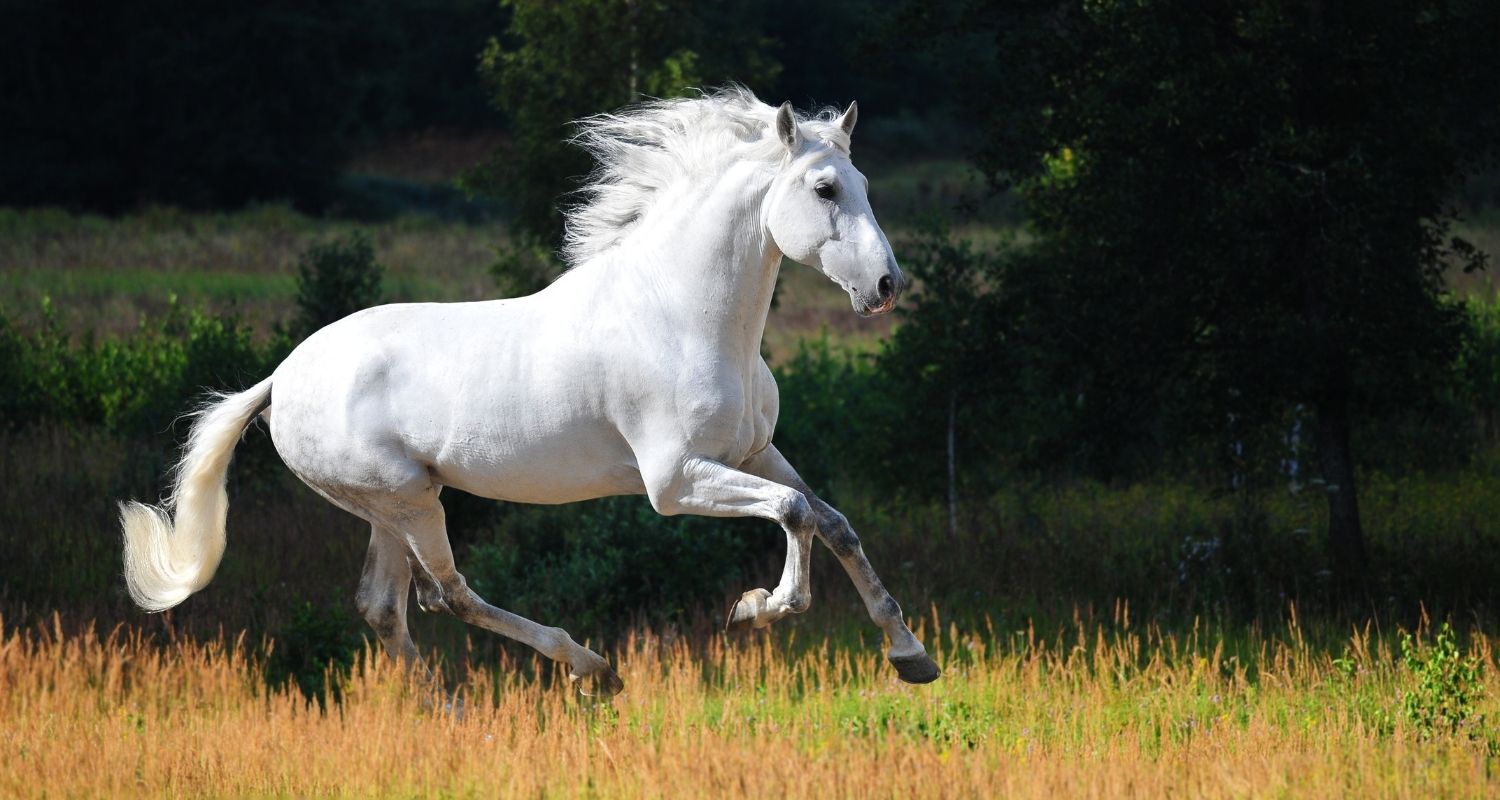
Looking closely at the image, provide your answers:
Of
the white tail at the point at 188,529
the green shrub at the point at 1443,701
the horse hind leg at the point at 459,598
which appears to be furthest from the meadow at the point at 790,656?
the white tail at the point at 188,529

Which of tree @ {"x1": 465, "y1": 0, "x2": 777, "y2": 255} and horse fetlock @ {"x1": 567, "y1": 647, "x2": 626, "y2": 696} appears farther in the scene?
tree @ {"x1": 465, "y1": 0, "x2": 777, "y2": 255}

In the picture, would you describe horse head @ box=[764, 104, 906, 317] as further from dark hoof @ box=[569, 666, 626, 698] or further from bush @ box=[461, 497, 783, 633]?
bush @ box=[461, 497, 783, 633]

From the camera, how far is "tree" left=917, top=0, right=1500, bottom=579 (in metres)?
10.5

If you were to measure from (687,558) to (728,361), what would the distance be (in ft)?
18.6

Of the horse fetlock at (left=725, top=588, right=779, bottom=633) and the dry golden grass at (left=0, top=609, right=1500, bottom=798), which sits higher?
the horse fetlock at (left=725, top=588, right=779, bottom=633)

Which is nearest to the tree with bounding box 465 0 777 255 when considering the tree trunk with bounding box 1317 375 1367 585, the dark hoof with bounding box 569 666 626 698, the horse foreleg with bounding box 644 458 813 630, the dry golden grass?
the tree trunk with bounding box 1317 375 1367 585

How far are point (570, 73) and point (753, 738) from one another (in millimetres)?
9885

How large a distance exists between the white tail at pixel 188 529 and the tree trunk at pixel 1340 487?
300 inches

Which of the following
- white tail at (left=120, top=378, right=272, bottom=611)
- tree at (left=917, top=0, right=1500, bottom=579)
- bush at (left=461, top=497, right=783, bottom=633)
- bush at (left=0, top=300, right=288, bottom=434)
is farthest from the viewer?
bush at (left=0, top=300, right=288, bottom=434)

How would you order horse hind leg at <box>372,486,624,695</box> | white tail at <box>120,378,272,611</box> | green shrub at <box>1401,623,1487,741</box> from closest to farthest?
horse hind leg at <box>372,486,624,695</box> → green shrub at <box>1401,623,1487,741</box> → white tail at <box>120,378,272,611</box>

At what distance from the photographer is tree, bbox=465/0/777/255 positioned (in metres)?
15.3

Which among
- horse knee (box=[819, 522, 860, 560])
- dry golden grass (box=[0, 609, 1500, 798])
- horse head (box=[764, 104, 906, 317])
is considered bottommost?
dry golden grass (box=[0, 609, 1500, 798])

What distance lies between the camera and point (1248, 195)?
10.4 m

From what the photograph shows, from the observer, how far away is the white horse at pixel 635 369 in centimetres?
565
